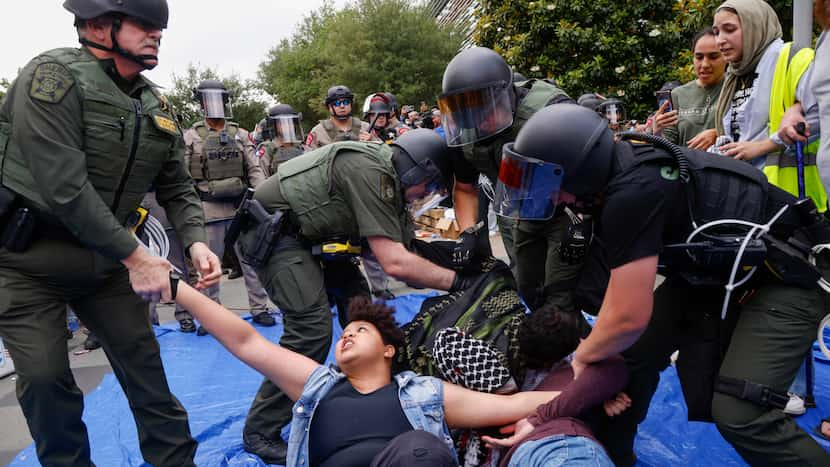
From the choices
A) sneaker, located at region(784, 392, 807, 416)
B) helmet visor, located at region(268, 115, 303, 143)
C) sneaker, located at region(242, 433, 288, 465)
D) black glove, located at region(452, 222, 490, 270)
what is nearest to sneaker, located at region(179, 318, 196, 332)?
sneaker, located at region(242, 433, 288, 465)

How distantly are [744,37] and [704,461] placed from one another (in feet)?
6.57

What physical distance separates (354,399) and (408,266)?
0.71 metres

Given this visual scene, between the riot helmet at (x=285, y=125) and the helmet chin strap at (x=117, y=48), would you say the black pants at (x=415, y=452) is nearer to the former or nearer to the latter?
the helmet chin strap at (x=117, y=48)

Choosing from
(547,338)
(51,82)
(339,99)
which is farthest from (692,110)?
(339,99)

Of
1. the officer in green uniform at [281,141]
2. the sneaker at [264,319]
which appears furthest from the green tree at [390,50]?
the sneaker at [264,319]

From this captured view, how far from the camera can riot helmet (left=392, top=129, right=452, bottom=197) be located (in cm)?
272

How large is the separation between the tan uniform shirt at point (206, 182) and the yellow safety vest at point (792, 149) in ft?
13.3

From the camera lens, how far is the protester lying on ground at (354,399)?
6.45 feet

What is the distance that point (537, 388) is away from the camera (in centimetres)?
211

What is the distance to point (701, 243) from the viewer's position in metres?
1.81

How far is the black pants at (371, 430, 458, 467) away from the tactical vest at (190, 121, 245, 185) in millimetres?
3902

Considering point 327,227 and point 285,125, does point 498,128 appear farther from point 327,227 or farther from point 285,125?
point 285,125

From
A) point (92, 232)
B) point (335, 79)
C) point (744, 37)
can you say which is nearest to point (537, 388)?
point (92, 232)

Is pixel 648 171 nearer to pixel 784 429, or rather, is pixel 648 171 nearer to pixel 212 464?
pixel 784 429
